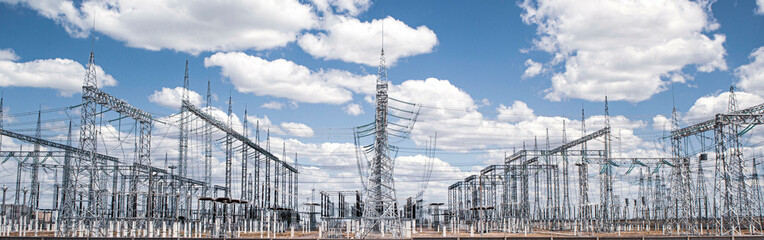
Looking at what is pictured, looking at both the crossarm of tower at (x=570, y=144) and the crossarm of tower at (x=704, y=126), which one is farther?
the crossarm of tower at (x=570, y=144)

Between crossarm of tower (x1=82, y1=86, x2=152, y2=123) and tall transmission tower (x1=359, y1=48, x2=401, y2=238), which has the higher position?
crossarm of tower (x1=82, y1=86, x2=152, y2=123)

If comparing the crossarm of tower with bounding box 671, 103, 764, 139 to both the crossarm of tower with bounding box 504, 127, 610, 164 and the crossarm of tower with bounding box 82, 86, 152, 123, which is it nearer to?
the crossarm of tower with bounding box 504, 127, 610, 164

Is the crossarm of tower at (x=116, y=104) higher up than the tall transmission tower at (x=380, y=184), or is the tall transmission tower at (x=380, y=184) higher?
the crossarm of tower at (x=116, y=104)

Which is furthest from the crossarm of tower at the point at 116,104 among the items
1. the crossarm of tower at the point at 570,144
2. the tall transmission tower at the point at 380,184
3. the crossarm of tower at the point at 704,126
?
the crossarm of tower at the point at 704,126

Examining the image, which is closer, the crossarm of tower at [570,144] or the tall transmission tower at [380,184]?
the tall transmission tower at [380,184]

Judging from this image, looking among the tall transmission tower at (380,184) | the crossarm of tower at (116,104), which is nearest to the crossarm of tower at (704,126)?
the tall transmission tower at (380,184)

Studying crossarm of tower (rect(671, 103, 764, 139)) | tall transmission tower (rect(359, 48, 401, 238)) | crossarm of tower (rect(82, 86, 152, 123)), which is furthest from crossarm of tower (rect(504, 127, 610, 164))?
crossarm of tower (rect(82, 86, 152, 123))

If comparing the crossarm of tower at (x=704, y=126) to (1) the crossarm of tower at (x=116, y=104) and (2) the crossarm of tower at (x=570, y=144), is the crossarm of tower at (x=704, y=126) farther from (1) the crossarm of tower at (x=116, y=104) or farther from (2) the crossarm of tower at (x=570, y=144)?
(1) the crossarm of tower at (x=116, y=104)

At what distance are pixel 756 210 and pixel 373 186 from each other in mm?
30772

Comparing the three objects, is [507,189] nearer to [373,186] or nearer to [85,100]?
[373,186]

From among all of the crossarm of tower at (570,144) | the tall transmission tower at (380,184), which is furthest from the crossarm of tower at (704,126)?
the tall transmission tower at (380,184)

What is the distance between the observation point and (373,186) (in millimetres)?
39750

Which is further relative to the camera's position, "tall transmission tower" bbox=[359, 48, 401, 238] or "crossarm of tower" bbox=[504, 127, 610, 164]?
"crossarm of tower" bbox=[504, 127, 610, 164]

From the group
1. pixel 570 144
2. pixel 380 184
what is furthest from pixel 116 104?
pixel 570 144
